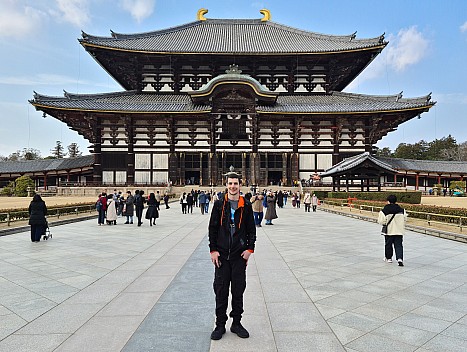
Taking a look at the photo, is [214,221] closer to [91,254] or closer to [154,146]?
[91,254]

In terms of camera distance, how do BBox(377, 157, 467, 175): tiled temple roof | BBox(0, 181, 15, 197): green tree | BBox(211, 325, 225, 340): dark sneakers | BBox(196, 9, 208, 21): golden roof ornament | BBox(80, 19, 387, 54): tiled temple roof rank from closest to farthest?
BBox(211, 325, 225, 340): dark sneakers
BBox(0, 181, 15, 197): green tree
BBox(80, 19, 387, 54): tiled temple roof
BBox(377, 157, 467, 175): tiled temple roof
BBox(196, 9, 208, 21): golden roof ornament

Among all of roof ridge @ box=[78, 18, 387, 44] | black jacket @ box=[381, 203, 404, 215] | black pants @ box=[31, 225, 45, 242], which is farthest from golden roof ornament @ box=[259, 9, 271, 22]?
black jacket @ box=[381, 203, 404, 215]

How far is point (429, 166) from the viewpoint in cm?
4294

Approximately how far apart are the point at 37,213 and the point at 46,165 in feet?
123

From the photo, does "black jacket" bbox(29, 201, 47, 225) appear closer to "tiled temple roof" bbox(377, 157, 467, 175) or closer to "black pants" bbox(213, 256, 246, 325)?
"black pants" bbox(213, 256, 246, 325)

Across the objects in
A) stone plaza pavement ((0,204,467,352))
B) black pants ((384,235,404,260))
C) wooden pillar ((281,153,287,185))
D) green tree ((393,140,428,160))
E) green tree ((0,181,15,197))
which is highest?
green tree ((393,140,428,160))

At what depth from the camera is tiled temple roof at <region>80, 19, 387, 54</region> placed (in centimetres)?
3950

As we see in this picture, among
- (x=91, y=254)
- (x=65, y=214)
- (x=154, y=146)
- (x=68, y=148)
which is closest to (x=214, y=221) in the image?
(x=91, y=254)

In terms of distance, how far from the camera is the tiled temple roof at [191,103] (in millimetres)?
35406

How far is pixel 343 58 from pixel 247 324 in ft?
137

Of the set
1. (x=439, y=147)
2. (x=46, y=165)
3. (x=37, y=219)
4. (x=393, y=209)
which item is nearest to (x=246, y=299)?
(x=393, y=209)

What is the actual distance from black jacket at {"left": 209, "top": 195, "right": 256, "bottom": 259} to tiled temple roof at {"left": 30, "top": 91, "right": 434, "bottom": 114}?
108 feet

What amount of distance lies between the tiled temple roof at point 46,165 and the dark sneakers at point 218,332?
40.5 m

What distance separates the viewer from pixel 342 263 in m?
7.61
